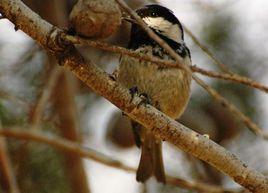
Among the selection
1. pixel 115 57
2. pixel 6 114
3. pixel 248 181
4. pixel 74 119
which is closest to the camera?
pixel 248 181

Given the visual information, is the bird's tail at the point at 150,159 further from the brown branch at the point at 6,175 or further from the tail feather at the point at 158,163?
the brown branch at the point at 6,175

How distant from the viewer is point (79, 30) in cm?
135

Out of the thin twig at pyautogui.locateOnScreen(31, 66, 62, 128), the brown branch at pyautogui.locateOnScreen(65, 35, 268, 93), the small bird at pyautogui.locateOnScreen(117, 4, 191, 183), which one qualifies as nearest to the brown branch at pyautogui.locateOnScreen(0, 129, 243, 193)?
the thin twig at pyautogui.locateOnScreen(31, 66, 62, 128)

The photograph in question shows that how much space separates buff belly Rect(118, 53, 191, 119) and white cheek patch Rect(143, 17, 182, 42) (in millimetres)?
164

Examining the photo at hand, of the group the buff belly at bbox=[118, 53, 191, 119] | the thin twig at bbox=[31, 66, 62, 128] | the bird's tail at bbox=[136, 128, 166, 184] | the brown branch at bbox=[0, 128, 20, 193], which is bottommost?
the brown branch at bbox=[0, 128, 20, 193]

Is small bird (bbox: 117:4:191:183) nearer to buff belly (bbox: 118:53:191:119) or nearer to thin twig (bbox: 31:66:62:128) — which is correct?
buff belly (bbox: 118:53:191:119)

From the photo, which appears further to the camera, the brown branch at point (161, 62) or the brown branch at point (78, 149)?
the brown branch at point (78, 149)

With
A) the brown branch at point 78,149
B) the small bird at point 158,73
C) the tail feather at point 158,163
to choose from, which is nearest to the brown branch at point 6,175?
the brown branch at point 78,149

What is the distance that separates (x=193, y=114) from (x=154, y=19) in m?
0.52

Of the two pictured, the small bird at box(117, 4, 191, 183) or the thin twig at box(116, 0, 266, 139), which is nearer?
the thin twig at box(116, 0, 266, 139)

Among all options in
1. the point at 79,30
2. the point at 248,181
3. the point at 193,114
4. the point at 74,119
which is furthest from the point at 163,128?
the point at 193,114

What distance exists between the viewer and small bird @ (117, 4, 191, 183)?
Result: 234 cm

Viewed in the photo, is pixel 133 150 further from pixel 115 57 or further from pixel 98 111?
pixel 115 57

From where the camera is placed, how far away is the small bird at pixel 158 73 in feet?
7.68
